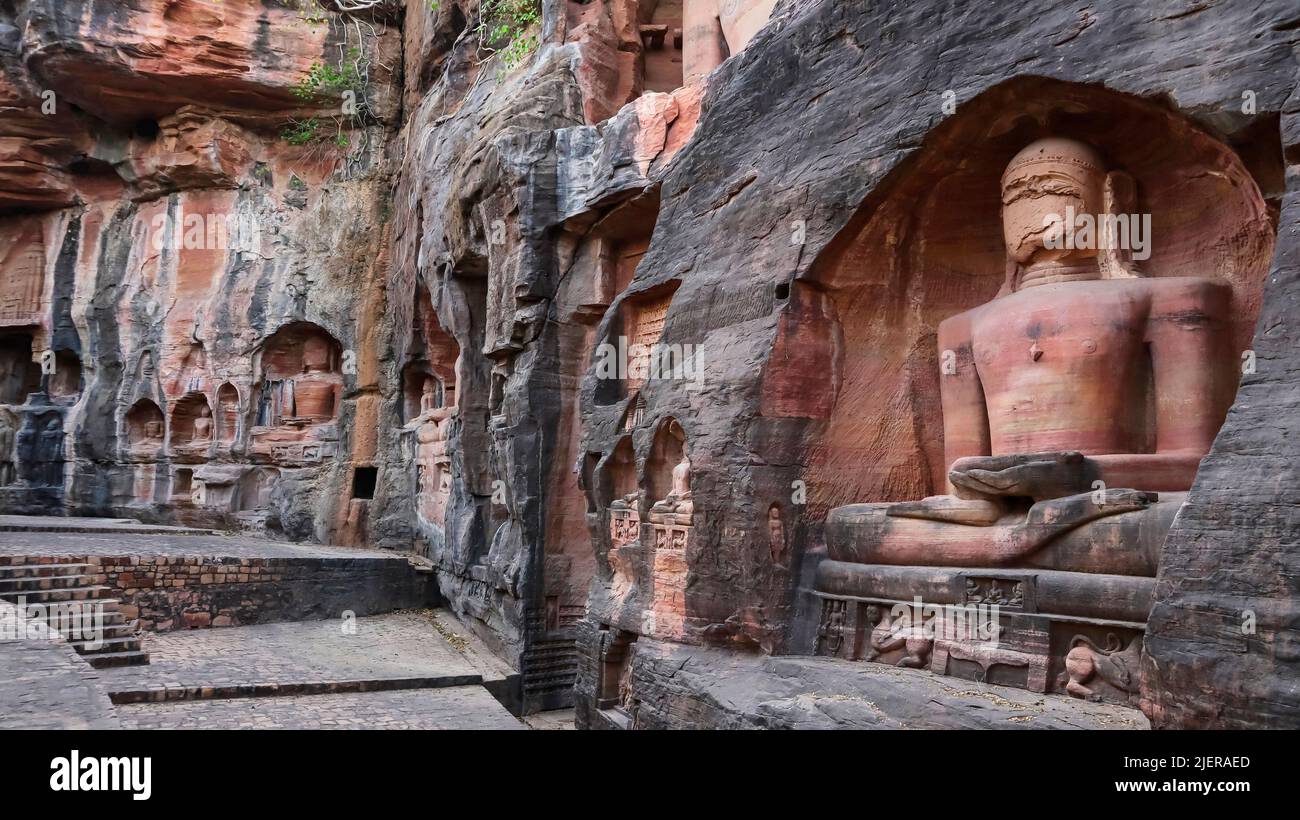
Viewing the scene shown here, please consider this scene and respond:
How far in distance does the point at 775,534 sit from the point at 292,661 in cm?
581

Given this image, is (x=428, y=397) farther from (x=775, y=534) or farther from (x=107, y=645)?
(x=775, y=534)

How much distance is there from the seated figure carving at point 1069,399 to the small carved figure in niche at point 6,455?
64.4 feet

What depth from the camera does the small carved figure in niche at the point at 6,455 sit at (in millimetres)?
19750

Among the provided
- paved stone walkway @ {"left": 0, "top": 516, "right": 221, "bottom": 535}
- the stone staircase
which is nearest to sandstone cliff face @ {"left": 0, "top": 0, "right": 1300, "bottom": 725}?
paved stone walkway @ {"left": 0, "top": 516, "right": 221, "bottom": 535}

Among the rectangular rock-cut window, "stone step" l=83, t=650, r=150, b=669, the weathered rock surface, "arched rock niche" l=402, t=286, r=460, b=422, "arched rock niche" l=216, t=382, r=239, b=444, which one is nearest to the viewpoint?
the weathered rock surface

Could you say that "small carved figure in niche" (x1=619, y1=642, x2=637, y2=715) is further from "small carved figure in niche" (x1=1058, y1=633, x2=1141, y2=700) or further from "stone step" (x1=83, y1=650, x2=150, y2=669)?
"stone step" (x1=83, y1=650, x2=150, y2=669)

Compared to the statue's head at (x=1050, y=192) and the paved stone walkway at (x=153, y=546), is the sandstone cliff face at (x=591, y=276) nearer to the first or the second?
the statue's head at (x=1050, y=192)

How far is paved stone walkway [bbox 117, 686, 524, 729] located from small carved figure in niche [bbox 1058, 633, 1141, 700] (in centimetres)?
459

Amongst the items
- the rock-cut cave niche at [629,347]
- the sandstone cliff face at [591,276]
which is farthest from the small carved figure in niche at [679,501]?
the rock-cut cave niche at [629,347]

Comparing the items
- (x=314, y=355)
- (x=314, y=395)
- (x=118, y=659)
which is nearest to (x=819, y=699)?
(x=118, y=659)

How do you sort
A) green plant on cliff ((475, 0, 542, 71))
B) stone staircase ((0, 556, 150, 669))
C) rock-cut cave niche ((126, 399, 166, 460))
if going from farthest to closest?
rock-cut cave niche ((126, 399, 166, 460)) → green plant on cliff ((475, 0, 542, 71)) → stone staircase ((0, 556, 150, 669))

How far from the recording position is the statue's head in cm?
604

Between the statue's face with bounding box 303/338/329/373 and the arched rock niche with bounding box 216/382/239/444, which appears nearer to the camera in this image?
→ the arched rock niche with bounding box 216/382/239/444

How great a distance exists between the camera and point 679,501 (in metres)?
7.62
